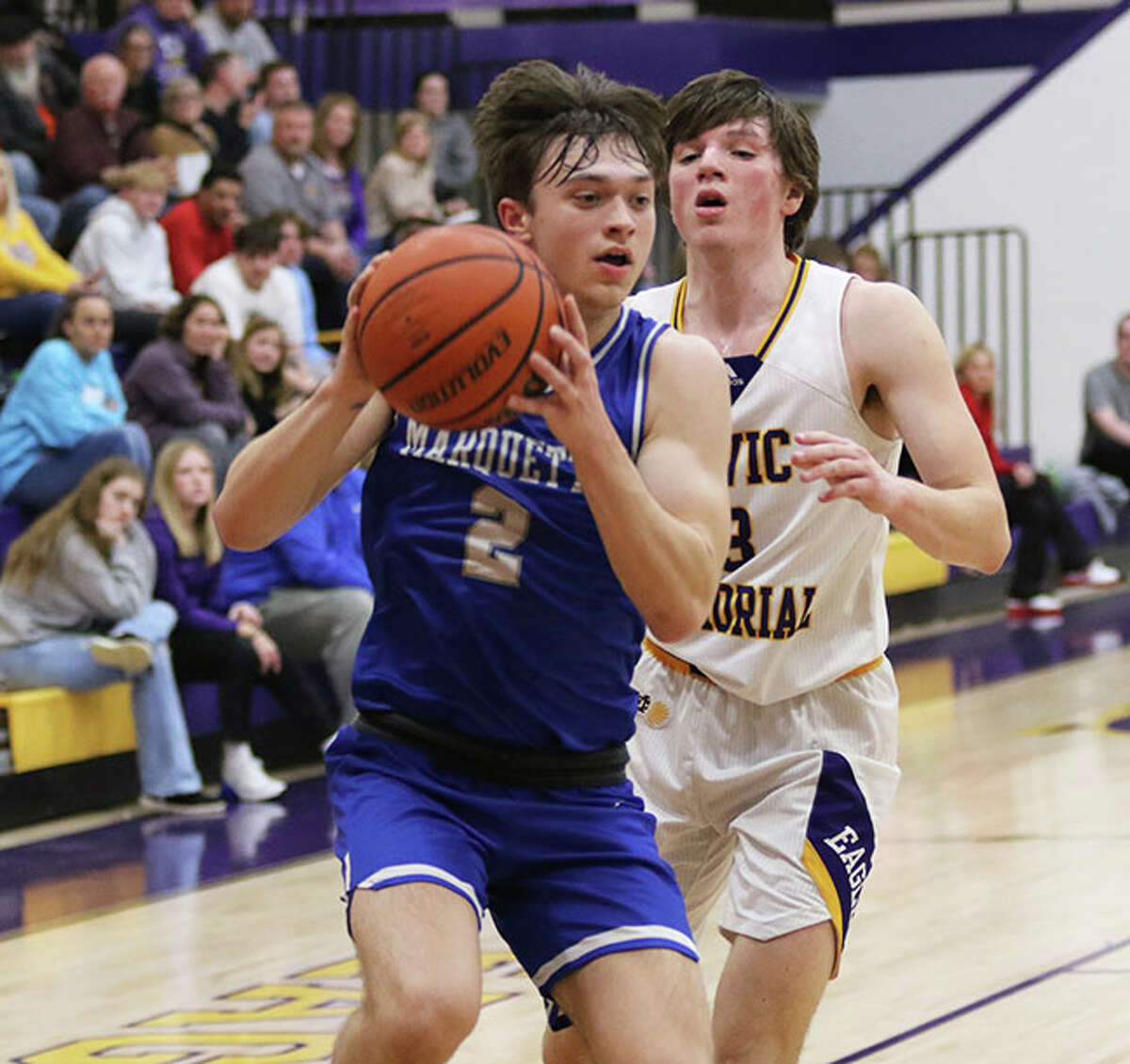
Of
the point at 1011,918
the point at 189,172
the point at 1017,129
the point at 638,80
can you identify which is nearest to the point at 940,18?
the point at 1017,129

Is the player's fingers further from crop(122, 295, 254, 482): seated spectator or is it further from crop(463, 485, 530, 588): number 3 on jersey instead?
crop(122, 295, 254, 482): seated spectator

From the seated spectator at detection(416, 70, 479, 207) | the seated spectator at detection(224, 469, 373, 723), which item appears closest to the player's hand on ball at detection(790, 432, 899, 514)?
the seated spectator at detection(224, 469, 373, 723)

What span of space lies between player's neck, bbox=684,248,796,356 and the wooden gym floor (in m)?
1.68

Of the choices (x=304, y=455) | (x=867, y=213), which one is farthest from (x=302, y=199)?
(x=304, y=455)

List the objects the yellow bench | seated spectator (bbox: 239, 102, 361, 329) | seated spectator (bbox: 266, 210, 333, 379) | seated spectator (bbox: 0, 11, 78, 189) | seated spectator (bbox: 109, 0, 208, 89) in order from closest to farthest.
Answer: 1. the yellow bench
2. seated spectator (bbox: 266, 210, 333, 379)
3. seated spectator (bbox: 0, 11, 78, 189)
4. seated spectator (bbox: 239, 102, 361, 329)
5. seated spectator (bbox: 109, 0, 208, 89)

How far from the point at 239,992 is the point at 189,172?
680cm

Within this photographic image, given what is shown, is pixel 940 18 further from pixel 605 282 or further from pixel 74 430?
pixel 605 282

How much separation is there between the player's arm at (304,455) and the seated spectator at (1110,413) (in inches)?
409

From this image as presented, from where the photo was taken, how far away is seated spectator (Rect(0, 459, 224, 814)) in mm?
7141

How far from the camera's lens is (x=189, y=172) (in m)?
11.3

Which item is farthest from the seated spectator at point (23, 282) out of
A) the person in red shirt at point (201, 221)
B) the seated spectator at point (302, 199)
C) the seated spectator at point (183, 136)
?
the seated spectator at point (183, 136)

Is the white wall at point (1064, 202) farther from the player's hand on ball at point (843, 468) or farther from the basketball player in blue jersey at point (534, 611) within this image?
the basketball player in blue jersey at point (534, 611)

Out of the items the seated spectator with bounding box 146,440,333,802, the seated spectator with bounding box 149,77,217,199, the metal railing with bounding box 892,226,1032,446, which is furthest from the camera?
the metal railing with bounding box 892,226,1032,446

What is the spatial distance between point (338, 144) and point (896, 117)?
5.38 meters
